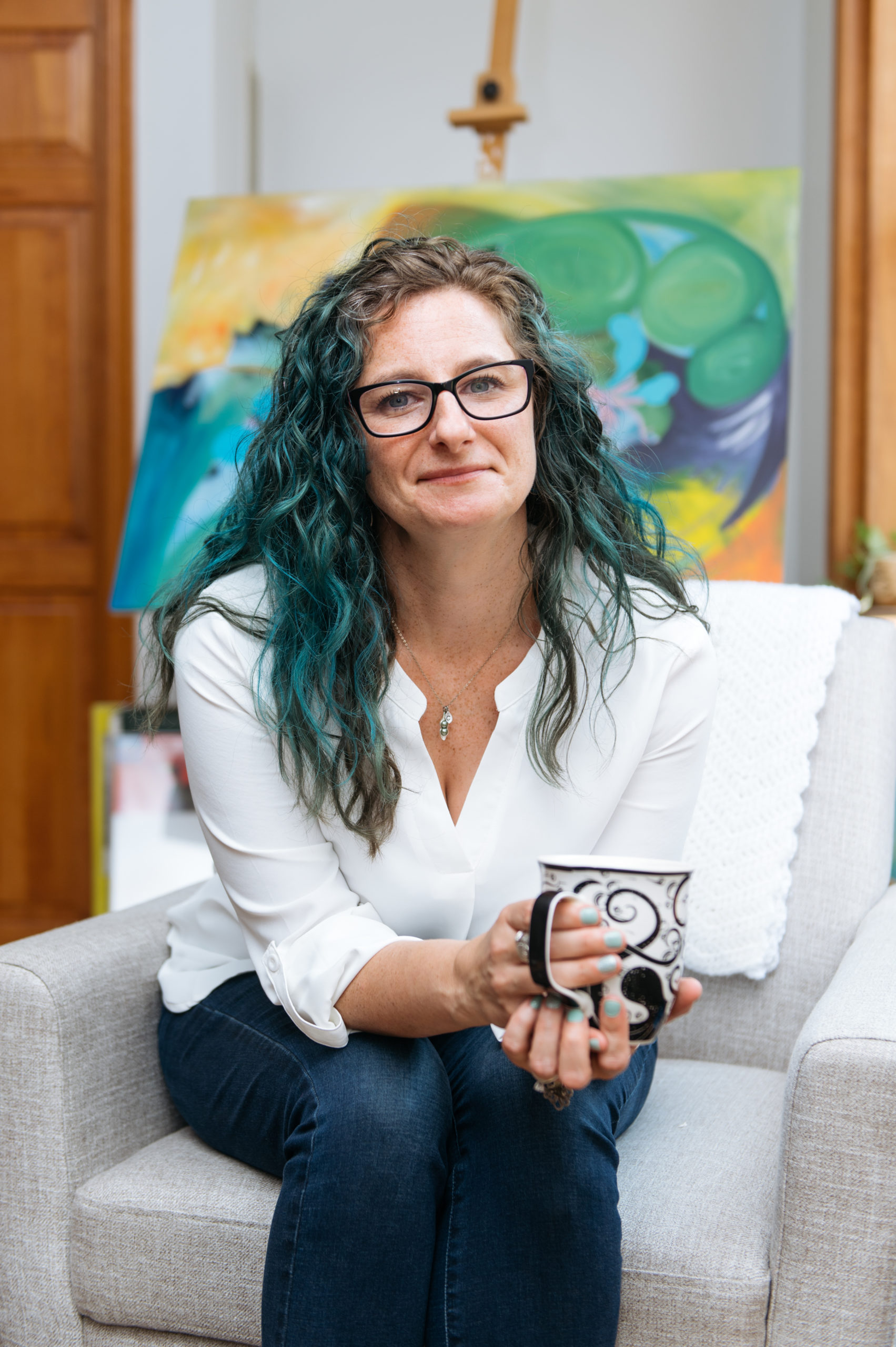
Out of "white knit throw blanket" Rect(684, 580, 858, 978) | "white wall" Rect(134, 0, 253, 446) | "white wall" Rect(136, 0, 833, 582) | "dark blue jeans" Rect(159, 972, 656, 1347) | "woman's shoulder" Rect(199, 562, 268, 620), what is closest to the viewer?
"dark blue jeans" Rect(159, 972, 656, 1347)

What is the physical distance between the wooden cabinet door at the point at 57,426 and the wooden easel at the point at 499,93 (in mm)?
949

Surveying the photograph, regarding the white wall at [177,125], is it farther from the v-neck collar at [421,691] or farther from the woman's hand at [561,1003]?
the woman's hand at [561,1003]

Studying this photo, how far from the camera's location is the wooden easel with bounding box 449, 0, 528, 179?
229cm

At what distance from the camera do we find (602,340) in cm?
210

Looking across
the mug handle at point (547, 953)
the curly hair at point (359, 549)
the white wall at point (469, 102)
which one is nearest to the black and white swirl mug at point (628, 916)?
the mug handle at point (547, 953)

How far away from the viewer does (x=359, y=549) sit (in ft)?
3.69

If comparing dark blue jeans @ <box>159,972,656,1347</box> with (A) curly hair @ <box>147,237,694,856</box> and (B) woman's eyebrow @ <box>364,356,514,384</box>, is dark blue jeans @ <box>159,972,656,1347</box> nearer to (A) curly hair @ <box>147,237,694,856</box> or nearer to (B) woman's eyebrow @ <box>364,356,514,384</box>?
(A) curly hair @ <box>147,237,694,856</box>

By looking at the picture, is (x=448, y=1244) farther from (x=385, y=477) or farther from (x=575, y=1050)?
(x=385, y=477)

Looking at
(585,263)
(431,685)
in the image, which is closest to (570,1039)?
(431,685)

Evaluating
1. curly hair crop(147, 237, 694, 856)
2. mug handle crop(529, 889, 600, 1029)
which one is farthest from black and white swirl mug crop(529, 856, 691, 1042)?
curly hair crop(147, 237, 694, 856)

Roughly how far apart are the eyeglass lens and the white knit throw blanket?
487 millimetres

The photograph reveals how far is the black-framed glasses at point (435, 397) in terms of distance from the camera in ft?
3.34

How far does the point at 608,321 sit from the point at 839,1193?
62.3 inches

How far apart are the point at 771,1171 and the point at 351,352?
0.78 meters
